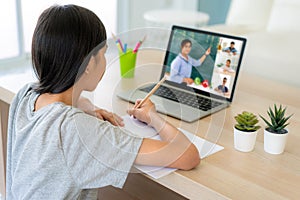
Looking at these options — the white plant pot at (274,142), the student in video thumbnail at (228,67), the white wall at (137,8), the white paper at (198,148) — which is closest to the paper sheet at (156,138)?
the white paper at (198,148)

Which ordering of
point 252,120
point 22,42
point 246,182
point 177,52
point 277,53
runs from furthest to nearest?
point 22,42, point 277,53, point 177,52, point 252,120, point 246,182

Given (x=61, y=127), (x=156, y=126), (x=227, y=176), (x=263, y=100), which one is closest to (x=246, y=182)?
(x=227, y=176)

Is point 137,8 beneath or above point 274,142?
beneath

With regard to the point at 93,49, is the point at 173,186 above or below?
below

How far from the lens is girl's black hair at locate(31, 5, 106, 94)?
95 centimetres

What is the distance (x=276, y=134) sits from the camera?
103 centimetres

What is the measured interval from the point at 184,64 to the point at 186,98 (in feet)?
0.37

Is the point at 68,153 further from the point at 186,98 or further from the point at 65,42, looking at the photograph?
the point at 186,98

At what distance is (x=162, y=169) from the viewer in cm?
95

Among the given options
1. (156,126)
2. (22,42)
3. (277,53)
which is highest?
(156,126)

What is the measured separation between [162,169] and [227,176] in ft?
0.48

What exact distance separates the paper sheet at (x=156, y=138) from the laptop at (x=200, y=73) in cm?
18

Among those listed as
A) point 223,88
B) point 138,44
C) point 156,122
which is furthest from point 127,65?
point 156,122

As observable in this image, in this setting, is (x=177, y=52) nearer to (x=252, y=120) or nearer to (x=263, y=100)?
(x=263, y=100)
